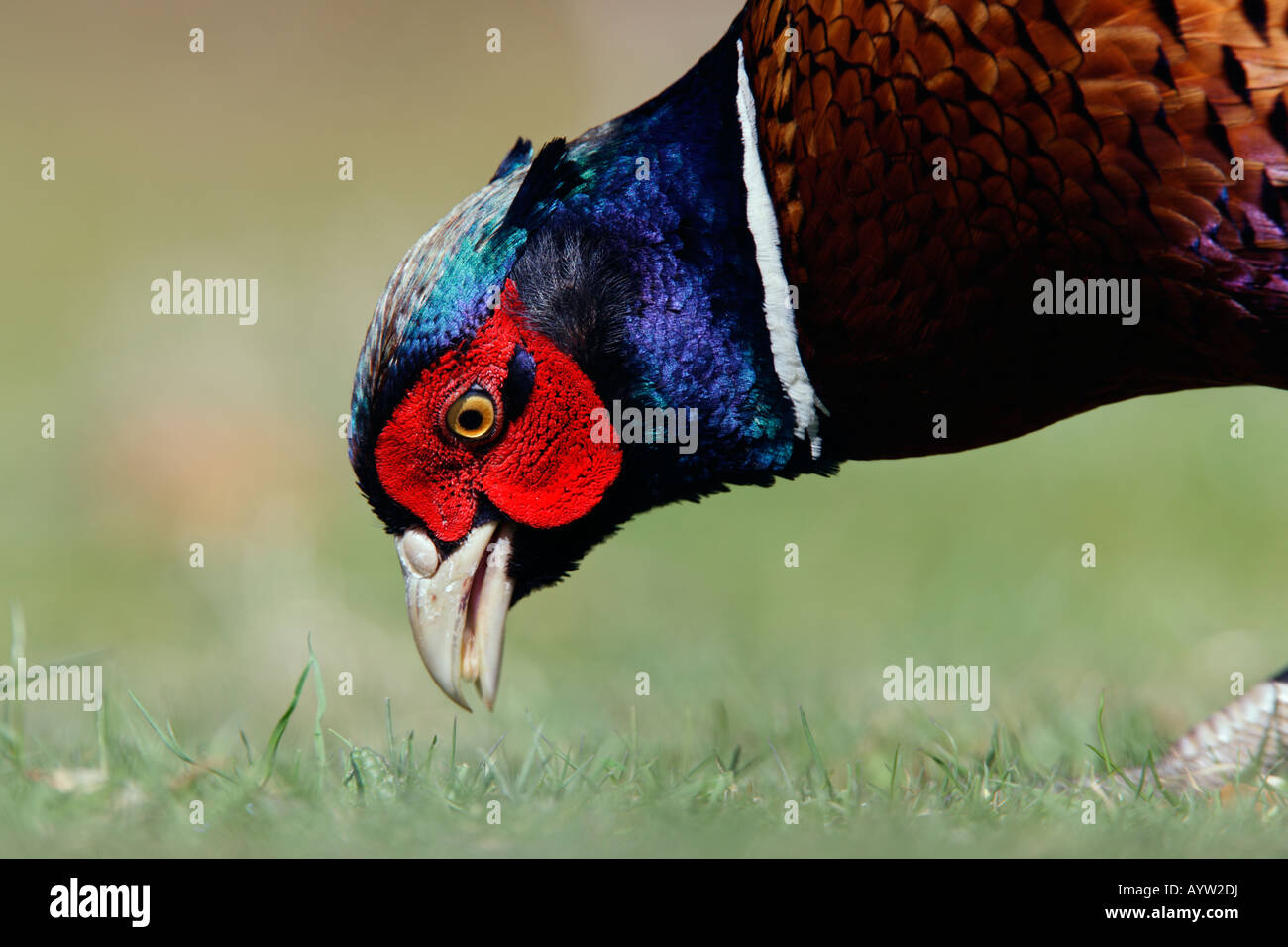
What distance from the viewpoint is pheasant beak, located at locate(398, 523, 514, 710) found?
2.90 meters

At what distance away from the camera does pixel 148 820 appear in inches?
99.7

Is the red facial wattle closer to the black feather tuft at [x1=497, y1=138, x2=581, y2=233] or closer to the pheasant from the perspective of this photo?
the pheasant

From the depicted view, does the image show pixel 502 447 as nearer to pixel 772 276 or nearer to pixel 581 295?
pixel 581 295

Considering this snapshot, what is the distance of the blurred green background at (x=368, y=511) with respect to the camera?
434 centimetres

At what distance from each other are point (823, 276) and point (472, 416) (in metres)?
0.74

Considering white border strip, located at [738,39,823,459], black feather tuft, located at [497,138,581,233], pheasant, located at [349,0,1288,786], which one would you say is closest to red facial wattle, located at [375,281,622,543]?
pheasant, located at [349,0,1288,786]

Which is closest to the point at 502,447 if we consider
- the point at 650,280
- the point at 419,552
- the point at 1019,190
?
the point at 419,552

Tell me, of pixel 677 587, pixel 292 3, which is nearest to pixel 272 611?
pixel 677 587

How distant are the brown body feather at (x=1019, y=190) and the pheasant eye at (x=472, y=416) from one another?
25.3 inches

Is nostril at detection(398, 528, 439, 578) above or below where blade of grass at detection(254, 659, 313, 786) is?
above

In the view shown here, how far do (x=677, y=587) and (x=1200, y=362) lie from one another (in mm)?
3646

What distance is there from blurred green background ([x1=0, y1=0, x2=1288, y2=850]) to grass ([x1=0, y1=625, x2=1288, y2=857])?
326mm

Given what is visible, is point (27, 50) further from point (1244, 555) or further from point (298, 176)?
point (1244, 555)

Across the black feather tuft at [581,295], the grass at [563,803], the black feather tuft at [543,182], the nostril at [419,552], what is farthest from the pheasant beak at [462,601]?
the black feather tuft at [543,182]
